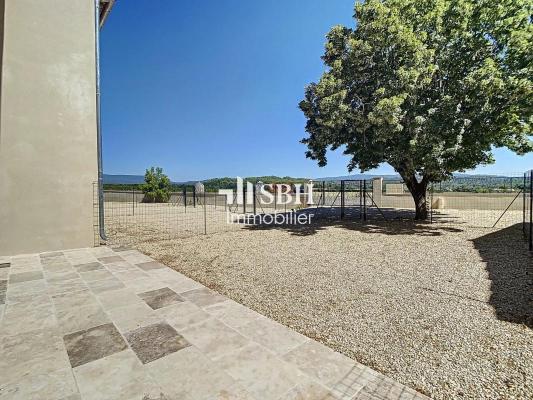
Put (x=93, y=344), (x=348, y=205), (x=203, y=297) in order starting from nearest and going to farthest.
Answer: (x=93, y=344) < (x=203, y=297) < (x=348, y=205)

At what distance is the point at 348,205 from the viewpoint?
635 inches

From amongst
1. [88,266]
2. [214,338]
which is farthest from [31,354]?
[88,266]

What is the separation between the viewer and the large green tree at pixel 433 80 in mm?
7305

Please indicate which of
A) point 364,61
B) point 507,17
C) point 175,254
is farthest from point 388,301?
point 507,17

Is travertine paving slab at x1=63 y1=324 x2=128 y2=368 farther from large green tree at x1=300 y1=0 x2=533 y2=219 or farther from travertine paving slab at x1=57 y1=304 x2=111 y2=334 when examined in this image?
large green tree at x1=300 y1=0 x2=533 y2=219

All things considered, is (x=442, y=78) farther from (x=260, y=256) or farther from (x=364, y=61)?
(x=260, y=256)

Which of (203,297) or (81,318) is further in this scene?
(203,297)

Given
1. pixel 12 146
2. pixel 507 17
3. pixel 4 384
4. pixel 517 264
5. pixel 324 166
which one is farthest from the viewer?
pixel 324 166

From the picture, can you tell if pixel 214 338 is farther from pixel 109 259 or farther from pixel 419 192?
pixel 419 192

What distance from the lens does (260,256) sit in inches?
229

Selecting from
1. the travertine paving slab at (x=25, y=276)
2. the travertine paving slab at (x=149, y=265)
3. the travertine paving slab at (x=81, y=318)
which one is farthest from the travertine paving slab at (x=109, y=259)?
the travertine paving slab at (x=81, y=318)

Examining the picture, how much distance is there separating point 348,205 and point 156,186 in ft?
48.9

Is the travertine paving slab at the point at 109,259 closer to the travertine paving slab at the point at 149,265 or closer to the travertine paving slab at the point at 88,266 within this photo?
the travertine paving slab at the point at 88,266

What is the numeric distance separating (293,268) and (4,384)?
12.5 ft
